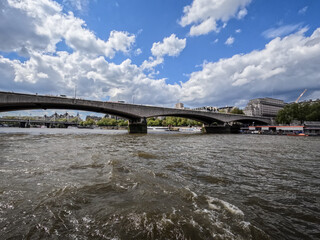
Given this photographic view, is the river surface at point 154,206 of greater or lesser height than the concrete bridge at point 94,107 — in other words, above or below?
below

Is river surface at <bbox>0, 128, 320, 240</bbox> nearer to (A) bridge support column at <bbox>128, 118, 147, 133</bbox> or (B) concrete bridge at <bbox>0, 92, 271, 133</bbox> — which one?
(B) concrete bridge at <bbox>0, 92, 271, 133</bbox>

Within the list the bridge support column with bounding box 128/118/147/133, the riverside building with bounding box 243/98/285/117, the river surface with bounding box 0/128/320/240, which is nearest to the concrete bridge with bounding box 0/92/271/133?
the bridge support column with bounding box 128/118/147/133

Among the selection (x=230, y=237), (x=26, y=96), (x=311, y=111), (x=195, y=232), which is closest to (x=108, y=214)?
(x=195, y=232)

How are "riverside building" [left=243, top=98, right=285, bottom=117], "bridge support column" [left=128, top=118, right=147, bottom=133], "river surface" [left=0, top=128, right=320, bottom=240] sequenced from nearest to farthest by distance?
1. "river surface" [left=0, top=128, right=320, bottom=240]
2. "bridge support column" [left=128, top=118, right=147, bottom=133]
3. "riverside building" [left=243, top=98, right=285, bottom=117]

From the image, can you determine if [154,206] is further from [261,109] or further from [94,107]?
[261,109]

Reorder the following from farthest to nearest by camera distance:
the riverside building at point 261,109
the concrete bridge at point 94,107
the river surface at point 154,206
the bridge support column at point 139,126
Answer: the riverside building at point 261,109 → the bridge support column at point 139,126 → the concrete bridge at point 94,107 → the river surface at point 154,206

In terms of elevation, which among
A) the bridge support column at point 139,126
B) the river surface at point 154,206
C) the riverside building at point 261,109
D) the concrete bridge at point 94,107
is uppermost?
the riverside building at point 261,109

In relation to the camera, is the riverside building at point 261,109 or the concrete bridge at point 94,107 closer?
the concrete bridge at point 94,107

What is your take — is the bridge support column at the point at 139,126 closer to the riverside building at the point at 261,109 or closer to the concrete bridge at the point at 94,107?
the concrete bridge at the point at 94,107

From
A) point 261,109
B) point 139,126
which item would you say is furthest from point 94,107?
point 261,109

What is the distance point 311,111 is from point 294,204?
256 feet

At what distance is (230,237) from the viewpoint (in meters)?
2.29

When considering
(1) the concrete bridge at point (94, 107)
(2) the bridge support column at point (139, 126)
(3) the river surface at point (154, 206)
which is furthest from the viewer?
(2) the bridge support column at point (139, 126)

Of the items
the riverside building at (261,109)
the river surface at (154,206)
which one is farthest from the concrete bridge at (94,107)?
the riverside building at (261,109)
